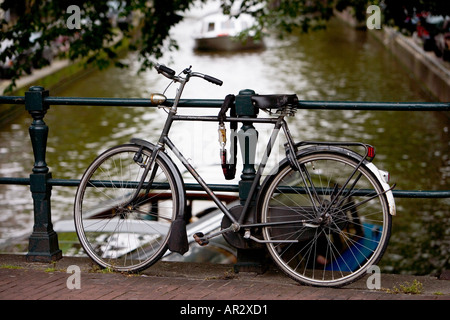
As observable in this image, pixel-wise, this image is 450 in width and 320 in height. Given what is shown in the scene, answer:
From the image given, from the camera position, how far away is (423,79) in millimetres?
20688

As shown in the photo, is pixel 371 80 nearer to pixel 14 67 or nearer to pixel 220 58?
pixel 220 58

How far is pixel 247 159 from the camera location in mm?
5043

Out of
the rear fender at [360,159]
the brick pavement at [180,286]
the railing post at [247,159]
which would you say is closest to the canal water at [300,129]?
the railing post at [247,159]

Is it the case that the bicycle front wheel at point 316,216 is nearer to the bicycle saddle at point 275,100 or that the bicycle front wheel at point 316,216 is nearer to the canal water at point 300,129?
the bicycle saddle at point 275,100

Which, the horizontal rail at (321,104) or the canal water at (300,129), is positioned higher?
the horizontal rail at (321,104)

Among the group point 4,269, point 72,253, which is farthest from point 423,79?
point 4,269

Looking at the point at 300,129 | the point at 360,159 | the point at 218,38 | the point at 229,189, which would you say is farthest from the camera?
the point at 218,38

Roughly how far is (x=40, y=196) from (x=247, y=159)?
57.5 inches

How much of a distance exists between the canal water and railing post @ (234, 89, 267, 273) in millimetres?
1802

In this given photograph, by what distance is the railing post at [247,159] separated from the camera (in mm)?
4945

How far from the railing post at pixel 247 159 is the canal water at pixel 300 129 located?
1802 mm

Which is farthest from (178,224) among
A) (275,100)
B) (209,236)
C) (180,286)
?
(275,100)

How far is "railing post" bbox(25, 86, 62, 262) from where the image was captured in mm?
5363

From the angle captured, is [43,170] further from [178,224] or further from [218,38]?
[218,38]
